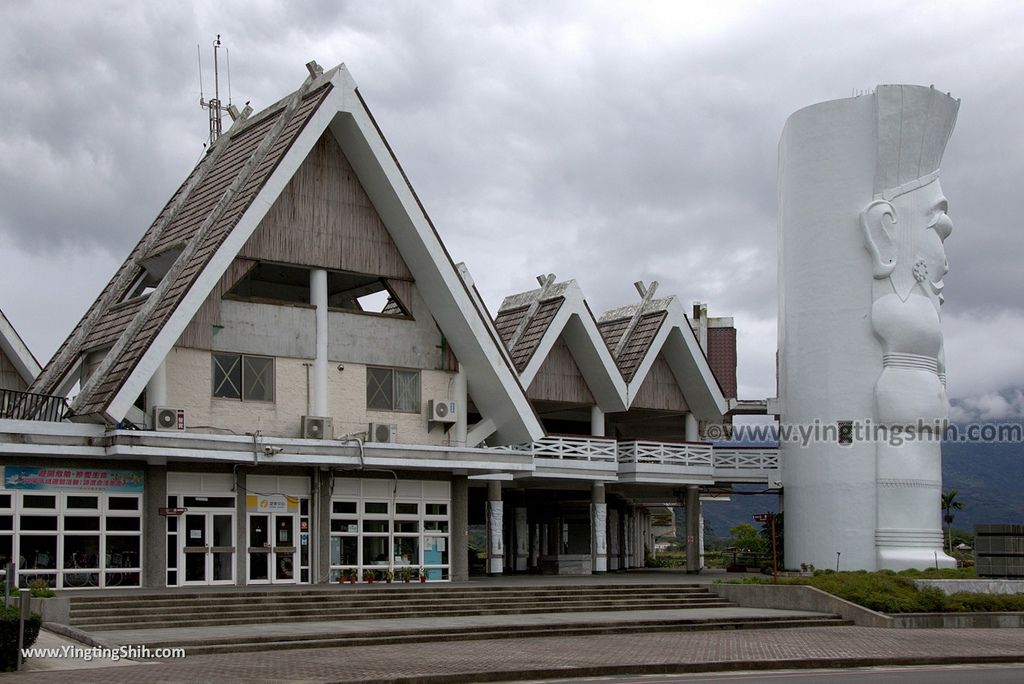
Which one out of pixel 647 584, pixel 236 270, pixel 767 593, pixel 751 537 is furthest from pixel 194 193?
pixel 751 537

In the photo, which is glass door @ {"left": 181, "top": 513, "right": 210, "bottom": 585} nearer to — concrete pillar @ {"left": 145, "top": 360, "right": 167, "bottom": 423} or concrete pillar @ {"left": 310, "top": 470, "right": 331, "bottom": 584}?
concrete pillar @ {"left": 145, "top": 360, "right": 167, "bottom": 423}

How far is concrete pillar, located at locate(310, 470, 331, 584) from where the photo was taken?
32156 mm

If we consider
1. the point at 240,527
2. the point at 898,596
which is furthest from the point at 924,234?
the point at 240,527

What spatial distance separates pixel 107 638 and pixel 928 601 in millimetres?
17375

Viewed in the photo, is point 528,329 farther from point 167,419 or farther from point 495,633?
point 495,633

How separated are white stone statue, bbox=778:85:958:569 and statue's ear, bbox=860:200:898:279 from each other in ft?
0.10

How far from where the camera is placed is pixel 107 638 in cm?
2111

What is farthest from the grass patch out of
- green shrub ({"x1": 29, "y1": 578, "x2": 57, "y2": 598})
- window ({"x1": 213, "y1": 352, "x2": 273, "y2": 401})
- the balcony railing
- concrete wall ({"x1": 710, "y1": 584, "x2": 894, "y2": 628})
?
the balcony railing

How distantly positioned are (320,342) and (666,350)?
50.3 ft

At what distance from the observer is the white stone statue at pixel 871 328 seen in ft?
131

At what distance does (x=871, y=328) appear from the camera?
40.3 m

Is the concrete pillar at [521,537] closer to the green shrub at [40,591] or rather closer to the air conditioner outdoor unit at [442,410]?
the air conditioner outdoor unit at [442,410]

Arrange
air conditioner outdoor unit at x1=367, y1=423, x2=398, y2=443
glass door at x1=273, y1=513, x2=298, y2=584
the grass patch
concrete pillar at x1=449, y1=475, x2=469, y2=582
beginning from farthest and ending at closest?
1. concrete pillar at x1=449, y1=475, x2=469, y2=582
2. air conditioner outdoor unit at x1=367, y1=423, x2=398, y2=443
3. glass door at x1=273, y1=513, x2=298, y2=584
4. the grass patch

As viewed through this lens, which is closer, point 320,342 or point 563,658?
point 563,658
